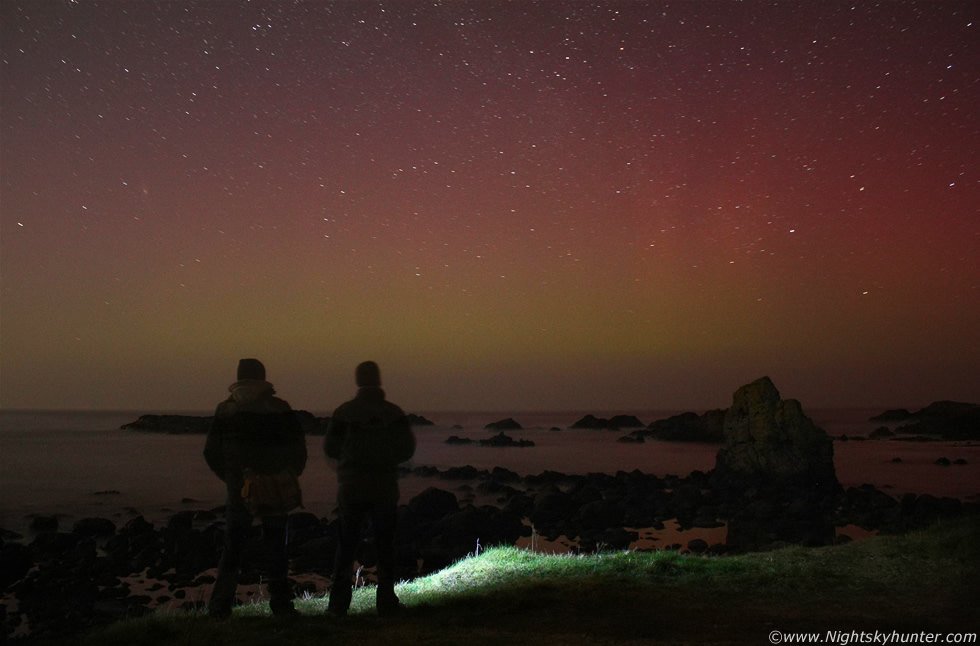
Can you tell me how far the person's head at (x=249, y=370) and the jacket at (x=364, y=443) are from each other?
80 centimetres

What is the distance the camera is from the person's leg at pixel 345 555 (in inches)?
264

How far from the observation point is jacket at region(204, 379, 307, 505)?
6391 millimetres

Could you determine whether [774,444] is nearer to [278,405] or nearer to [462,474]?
[462,474]

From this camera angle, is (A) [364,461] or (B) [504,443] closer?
(A) [364,461]

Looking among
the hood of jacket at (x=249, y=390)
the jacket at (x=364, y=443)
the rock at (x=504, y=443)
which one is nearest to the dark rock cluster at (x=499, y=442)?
the rock at (x=504, y=443)

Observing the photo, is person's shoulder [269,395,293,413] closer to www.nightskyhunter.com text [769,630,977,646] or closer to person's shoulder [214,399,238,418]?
person's shoulder [214,399,238,418]

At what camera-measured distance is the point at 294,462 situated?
21.6 ft

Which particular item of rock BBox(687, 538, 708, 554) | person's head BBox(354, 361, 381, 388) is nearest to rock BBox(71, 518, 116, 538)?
rock BBox(687, 538, 708, 554)

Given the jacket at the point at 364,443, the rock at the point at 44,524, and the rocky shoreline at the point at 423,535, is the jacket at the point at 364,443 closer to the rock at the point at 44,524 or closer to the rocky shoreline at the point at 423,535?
the rocky shoreline at the point at 423,535

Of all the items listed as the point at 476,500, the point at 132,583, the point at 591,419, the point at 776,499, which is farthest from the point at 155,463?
the point at 591,419

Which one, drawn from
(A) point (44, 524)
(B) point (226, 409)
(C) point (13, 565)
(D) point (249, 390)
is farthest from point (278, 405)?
(A) point (44, 524)

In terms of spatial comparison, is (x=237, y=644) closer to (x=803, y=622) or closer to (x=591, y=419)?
(x=803, y=622)

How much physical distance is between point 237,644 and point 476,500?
2706 cm

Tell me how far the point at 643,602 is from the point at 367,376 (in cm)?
344
